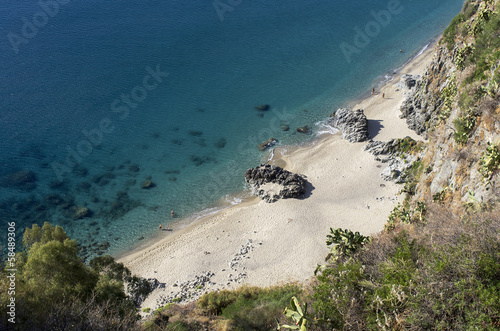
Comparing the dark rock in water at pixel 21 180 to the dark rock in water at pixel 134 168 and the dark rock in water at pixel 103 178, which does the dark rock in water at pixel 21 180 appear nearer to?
the dark rock in water at pixel 103 178

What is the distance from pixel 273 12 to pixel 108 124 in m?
44.8

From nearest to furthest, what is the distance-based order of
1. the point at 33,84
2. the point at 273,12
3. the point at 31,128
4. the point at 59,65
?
the point at 31,128
the point at 33,84
the point at 59,65
the point at 273,12

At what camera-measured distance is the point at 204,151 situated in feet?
164

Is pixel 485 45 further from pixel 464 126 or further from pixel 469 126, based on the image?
pixel 469 126

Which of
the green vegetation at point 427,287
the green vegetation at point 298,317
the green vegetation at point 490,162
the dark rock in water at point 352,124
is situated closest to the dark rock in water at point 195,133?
the dark rock in water at point 352,124

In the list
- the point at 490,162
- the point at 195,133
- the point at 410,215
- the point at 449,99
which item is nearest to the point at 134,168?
the point at 195,133

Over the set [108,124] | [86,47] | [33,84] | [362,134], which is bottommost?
[362,134]

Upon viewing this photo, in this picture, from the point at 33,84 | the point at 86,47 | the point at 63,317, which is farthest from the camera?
the point at 86,47

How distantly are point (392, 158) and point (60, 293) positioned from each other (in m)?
35.7

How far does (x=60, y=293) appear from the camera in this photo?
20688 mm

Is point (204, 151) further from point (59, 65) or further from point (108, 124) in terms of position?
point (59, 65)

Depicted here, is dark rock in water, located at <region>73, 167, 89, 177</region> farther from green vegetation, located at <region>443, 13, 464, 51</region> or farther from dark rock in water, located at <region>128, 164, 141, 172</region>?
green vegetation, located at <region>443, 13, 464, 51</region>

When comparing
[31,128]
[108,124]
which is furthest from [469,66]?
[31,128]

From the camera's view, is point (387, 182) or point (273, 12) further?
point (273, 12)
